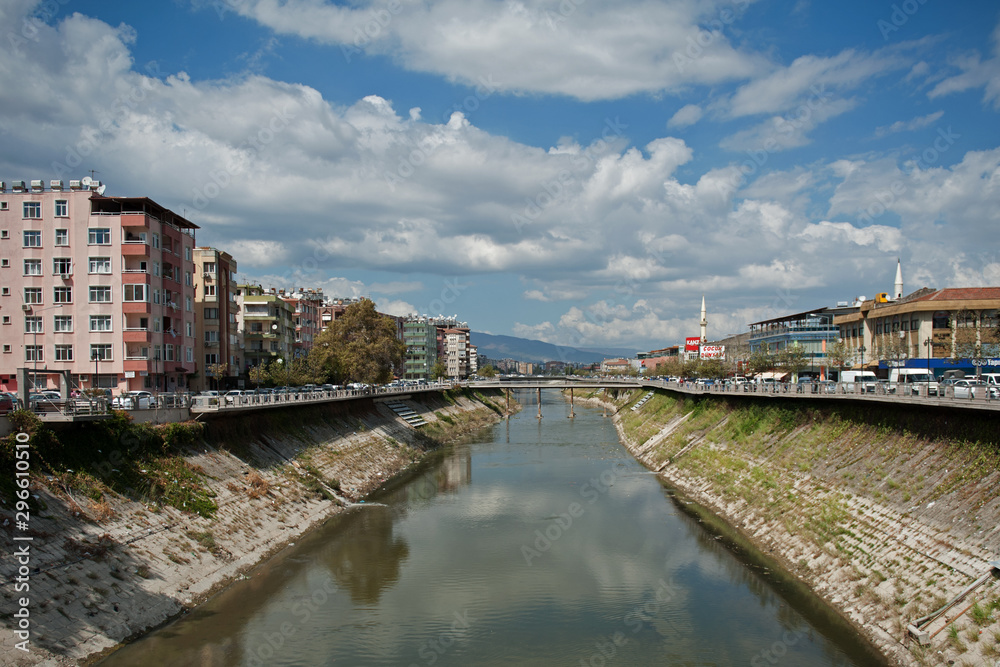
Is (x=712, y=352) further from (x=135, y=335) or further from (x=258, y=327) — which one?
(x=135, y=335)

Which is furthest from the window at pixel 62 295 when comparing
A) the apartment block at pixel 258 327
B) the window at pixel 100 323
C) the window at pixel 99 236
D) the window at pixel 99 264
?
the apartment block at pixel 258 327

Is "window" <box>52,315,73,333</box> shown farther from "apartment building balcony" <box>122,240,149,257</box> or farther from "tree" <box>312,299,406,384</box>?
"tree" <box>312,299,406,384</box>

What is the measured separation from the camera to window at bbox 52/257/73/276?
5206cm

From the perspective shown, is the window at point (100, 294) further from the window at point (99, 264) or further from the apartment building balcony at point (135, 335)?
the apartment building balcony at point (135, 335)

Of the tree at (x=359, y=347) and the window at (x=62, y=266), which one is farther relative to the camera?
the tree at (x=359, y=347)

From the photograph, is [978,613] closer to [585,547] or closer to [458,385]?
[585,547]

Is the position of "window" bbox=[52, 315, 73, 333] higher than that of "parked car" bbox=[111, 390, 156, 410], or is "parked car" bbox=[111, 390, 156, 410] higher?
"window" bbox=[52, 315, 73, 333]

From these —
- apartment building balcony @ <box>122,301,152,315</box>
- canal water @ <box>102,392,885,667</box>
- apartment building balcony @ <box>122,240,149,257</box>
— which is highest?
apartment building balcony @ <box>122,240,149,257</box>

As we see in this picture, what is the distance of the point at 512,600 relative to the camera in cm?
2956

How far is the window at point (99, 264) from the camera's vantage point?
52625mm

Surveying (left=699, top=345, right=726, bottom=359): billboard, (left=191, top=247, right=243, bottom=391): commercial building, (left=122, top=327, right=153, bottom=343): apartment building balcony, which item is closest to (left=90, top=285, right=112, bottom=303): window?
(left=122, top=327, right=153, bottom=343): apartment building balcony

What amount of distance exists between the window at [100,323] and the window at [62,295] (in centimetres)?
220

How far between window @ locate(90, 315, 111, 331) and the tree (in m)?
33.9

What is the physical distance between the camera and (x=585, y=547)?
37844mm
